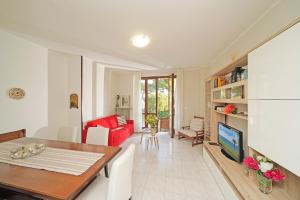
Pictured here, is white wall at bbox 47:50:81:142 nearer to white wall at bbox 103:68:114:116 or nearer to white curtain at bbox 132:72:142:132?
white wall at bbox 103:68:114:116

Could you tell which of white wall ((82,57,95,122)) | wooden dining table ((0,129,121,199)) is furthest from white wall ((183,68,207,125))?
wooden dining table ((0,129,121,199))

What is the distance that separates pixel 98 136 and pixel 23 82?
1.94m

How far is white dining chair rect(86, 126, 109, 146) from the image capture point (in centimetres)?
219

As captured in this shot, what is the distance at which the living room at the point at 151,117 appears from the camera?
1148mm

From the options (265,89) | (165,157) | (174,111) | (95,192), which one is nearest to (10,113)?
(95,192)

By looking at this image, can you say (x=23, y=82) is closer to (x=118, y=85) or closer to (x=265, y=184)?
(x=118, y=85)

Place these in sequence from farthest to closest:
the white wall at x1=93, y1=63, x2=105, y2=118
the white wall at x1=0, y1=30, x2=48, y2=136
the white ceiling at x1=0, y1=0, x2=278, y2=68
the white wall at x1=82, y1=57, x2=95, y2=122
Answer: the white wall at x1=93, y1=63, x2=105, y2=118
the white wall at x1=82, y1=57, x2=95, y2=122
the white wall at x1=0, y1=30, x2=48, y2=136
the white ceiling at x1=0, y1=0, x2=278, y2=68

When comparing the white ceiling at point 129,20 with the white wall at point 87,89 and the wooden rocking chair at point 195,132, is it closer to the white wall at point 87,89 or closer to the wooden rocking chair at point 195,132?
the white wall at point 87,89

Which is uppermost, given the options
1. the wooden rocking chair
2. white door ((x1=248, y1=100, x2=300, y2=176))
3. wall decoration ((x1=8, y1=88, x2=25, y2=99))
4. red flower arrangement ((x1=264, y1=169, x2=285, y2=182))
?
wall decoration ((x1=8, y1=88, x2=25, y2=99))

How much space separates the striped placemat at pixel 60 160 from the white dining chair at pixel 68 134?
0.69 m

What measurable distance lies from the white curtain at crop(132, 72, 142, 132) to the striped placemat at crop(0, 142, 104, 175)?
3.78 meters

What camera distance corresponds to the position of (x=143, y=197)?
183 centimetres

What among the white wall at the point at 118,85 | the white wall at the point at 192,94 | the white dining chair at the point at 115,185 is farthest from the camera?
the white wall at the point at 118,85

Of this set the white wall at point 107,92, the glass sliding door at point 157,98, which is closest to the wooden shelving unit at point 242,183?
the glass sliding door at point 157,98
